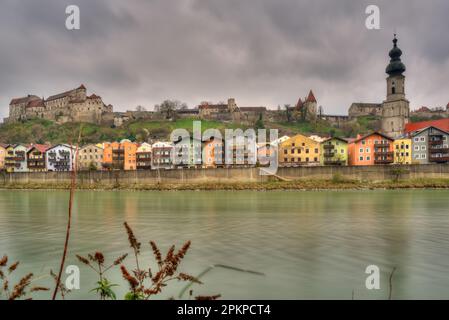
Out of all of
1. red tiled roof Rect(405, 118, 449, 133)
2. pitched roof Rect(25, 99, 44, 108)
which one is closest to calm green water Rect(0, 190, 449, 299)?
red tiled roof Rect(405, 118, 449, 133)

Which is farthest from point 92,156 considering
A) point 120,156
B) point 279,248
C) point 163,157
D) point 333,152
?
point 279,248

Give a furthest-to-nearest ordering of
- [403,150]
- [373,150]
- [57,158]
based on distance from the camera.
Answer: [57,158] → [403,150] → [373,150]

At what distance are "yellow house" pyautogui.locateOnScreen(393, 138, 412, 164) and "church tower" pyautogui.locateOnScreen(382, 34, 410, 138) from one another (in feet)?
121

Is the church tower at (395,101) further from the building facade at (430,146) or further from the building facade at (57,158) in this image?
the building facade at (57,158)

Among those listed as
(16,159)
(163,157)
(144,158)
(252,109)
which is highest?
(252,109)

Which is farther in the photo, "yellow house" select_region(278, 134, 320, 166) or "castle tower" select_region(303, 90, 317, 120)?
"castle tower" select_region(303, 90, 317, 120)

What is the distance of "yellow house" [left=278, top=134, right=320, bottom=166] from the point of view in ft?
262

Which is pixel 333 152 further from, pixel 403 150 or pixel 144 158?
pixel 144 158

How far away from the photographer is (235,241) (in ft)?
53.0

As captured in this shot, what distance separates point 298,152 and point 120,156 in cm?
4613

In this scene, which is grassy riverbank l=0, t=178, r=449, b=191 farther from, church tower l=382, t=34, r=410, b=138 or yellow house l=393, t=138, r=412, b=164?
church tower l=382, t=34, r=410, b=138

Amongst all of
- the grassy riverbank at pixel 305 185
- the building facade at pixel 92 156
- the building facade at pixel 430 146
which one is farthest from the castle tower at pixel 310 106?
the grassy riverbank at pixel 305 185

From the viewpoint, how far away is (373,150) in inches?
3056
